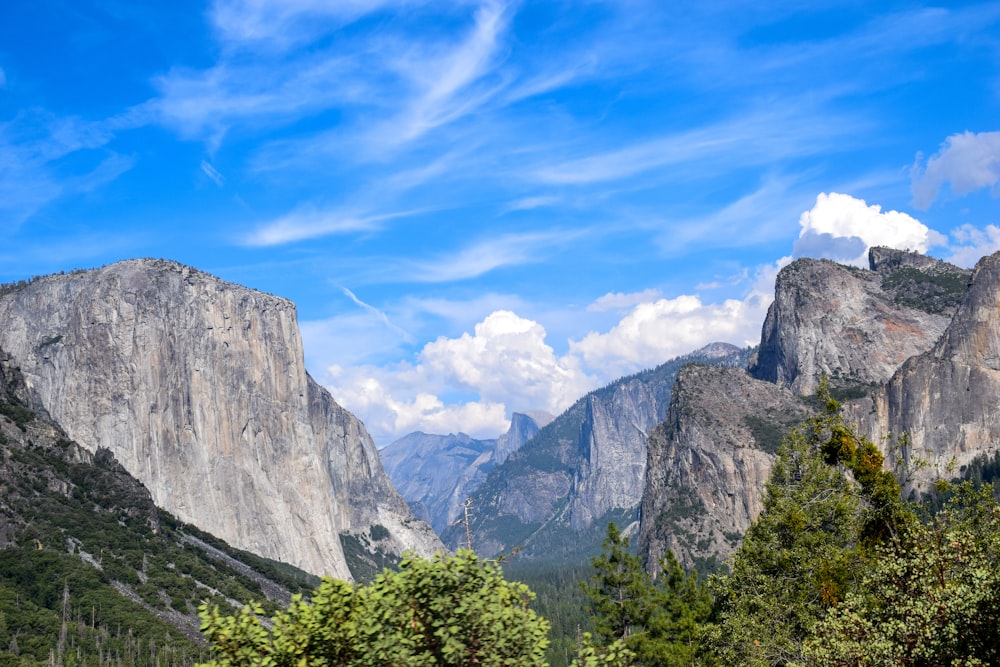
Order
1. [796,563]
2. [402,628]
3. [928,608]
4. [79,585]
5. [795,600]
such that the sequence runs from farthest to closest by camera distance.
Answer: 1. [79,585]
2. [796,563]
3. [795,600]
4. [928,608]
5. [402,628]

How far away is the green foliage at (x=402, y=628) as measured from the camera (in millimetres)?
17156

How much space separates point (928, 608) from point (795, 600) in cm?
2030

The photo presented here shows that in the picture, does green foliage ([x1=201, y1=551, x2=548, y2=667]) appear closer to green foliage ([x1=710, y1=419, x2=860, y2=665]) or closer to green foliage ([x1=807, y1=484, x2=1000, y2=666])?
green foliage ([x1=807, y1=484, x2=1000, y2=666])

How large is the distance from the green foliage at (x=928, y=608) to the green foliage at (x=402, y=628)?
1114 centimetres

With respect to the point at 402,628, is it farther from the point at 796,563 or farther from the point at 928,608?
the point at 796,563

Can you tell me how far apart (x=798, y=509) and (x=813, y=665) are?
15086mm

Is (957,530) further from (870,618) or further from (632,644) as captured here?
(632,644)

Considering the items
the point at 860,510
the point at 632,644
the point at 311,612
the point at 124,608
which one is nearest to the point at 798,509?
the point at 860,510

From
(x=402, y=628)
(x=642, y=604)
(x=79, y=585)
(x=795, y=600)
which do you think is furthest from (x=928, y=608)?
(x=79, y=585)

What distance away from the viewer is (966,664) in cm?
2028

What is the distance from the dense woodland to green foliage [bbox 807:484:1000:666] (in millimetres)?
43

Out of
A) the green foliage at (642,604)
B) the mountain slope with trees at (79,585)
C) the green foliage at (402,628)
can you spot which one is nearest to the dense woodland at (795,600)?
the green foliage at (402,628)

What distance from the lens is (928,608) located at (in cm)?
2214

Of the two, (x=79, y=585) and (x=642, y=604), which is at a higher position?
(x=79, y=585)
